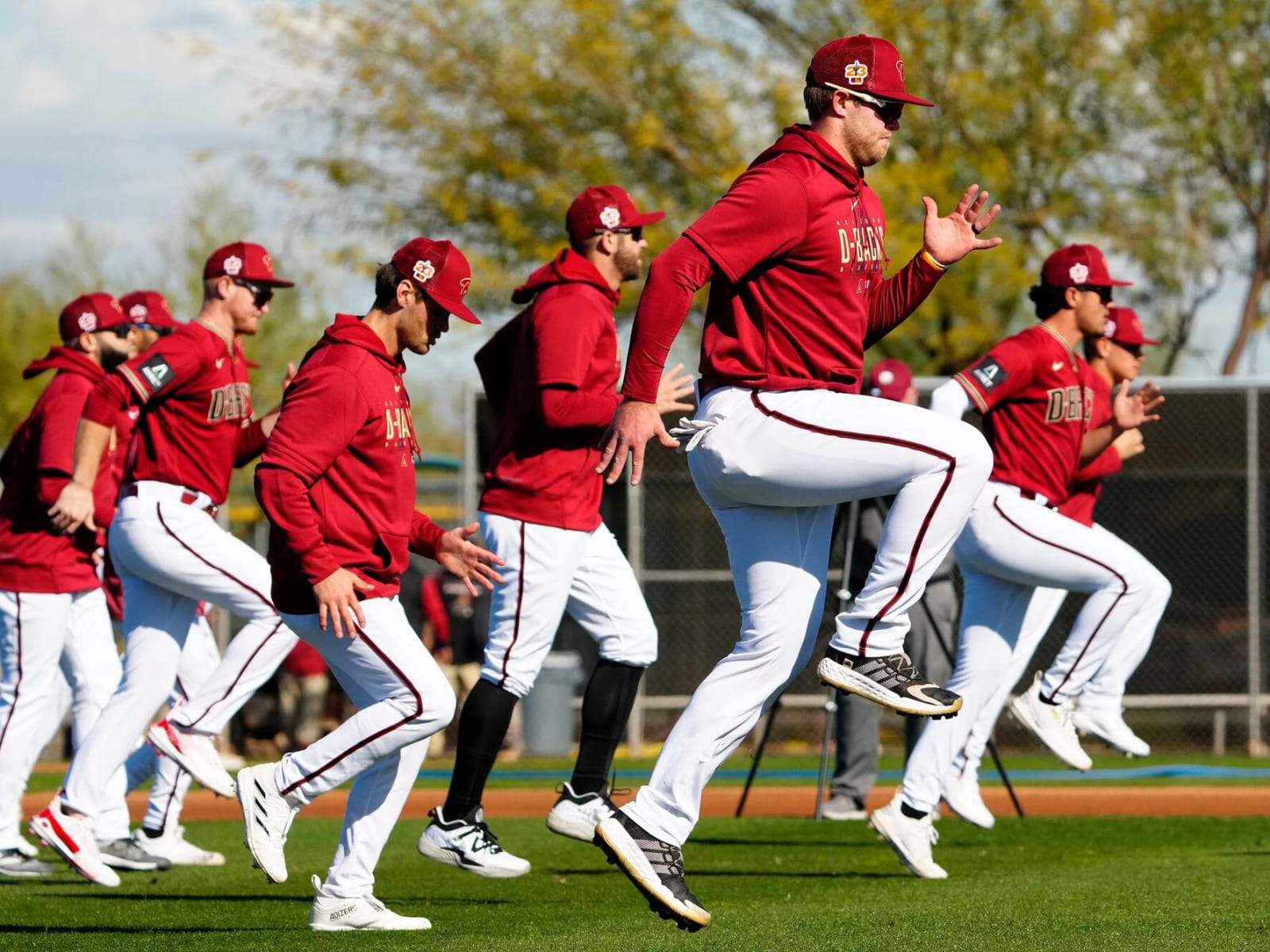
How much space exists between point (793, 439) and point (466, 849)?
2.68 metres

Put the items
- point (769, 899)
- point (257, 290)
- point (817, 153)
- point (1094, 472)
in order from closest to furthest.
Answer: point (817, 153)
point (769, 899)
point (257, 290)
point (1094, 472)

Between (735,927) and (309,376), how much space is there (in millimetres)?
2194

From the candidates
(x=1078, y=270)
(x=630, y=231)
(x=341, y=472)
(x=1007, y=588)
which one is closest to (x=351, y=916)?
(x=341, y=472)

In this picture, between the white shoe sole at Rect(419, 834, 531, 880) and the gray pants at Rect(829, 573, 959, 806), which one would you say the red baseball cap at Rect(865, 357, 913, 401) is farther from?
the white shoe sole at Rect(419, 834, 531, 880)

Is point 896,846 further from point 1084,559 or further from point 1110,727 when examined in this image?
point 1110,727

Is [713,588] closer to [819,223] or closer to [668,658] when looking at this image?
[668,658]

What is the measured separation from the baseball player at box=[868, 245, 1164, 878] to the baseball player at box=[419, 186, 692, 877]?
4.01 ft

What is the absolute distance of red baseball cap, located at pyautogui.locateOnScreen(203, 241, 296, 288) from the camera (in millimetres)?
8195

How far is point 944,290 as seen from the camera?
2056 centimetres

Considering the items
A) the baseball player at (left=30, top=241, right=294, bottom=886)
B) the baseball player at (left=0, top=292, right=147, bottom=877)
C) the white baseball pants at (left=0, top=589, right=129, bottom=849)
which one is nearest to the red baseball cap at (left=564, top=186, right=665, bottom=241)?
the baseball player at (left=30, top=241, right=294, bottom=886)

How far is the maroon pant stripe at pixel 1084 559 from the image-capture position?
27.0 ft

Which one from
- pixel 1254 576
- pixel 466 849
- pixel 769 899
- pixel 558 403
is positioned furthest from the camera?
pixel 1254 576

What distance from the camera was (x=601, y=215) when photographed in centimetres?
802

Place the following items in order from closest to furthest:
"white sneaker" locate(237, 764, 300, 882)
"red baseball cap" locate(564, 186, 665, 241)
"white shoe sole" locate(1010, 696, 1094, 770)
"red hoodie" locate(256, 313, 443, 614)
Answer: "red hoodie" locate(256, 313, 443, 614), "white sneaker" locate(237, 764, 300, 882), "red baseball cap" locate(564, 186, 665, 241), "white shoe sole" locate(1010, 696, 1094, 770)
